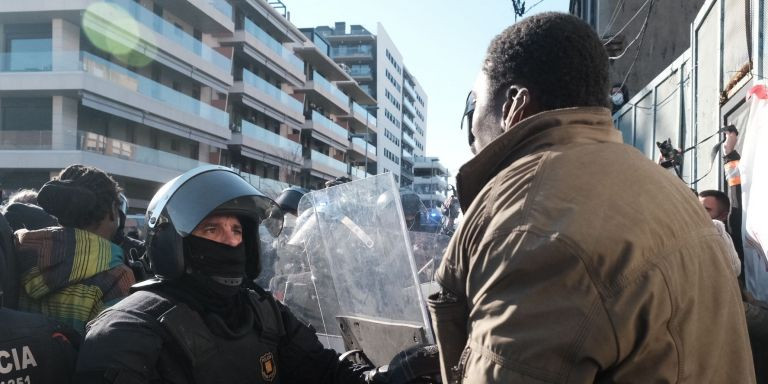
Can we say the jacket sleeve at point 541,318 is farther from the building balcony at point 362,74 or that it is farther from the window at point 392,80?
the window at point 392,80

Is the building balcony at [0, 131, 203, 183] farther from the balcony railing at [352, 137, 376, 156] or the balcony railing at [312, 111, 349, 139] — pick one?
the balcony railing at [352, 137, 376, 156]

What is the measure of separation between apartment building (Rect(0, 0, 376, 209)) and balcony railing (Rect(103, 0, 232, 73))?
0.05 metres

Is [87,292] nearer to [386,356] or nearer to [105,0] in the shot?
[386,356]

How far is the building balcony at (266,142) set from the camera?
112ft

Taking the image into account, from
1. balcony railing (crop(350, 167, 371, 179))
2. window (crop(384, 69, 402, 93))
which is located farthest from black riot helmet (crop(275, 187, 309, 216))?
window (crop(384, 69, 402, 93))

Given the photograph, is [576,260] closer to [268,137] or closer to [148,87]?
[148,87]

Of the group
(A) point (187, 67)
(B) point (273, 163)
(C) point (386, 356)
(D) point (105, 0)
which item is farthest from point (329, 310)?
(B) point (273, 163)

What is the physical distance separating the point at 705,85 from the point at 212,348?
616 cm

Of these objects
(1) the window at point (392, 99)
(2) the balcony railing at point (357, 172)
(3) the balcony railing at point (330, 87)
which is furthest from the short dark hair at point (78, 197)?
(1) the window at point (392, 99)

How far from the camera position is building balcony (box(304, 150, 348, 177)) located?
44.9 metres

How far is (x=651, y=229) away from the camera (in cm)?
107

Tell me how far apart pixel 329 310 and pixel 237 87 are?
109 ft

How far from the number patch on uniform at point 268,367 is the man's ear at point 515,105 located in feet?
4.20

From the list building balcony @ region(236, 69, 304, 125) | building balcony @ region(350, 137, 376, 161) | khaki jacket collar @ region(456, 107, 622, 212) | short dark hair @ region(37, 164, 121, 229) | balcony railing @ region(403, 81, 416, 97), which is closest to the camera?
khaki jacket collar @ region(456, 107, 622, 212)
